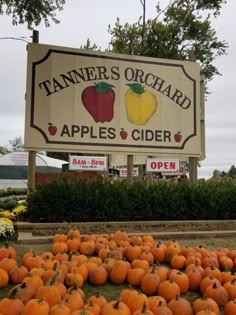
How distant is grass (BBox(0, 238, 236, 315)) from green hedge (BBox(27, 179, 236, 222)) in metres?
0.96

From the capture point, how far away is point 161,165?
15039 mm

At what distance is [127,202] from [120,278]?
10.5ft

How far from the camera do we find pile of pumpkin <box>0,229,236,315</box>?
3.12 meters

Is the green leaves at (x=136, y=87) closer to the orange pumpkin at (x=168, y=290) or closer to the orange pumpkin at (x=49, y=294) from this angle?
the orange pumpkin at (x=168, y=290)

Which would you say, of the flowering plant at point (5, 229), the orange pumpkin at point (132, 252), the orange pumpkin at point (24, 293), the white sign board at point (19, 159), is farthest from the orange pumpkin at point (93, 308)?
the white sign board at point (19, 159)

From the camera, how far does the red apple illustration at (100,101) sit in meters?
8.64

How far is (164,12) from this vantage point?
22781 millimetres

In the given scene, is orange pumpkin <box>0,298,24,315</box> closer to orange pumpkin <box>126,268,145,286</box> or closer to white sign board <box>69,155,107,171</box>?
orange pumpkin <box>126,268,145,286</box>

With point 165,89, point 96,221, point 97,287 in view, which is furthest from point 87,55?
point 97,287

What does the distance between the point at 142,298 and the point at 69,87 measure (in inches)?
232

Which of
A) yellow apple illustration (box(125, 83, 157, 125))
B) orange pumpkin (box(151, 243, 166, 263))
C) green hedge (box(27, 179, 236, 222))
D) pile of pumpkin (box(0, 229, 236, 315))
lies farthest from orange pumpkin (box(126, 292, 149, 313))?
yellow apple illustration (box(125, 83, 157, 125))

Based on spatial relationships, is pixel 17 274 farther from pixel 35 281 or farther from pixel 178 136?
pixel 178 136

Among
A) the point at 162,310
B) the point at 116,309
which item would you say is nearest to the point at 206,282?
the point at 162,310

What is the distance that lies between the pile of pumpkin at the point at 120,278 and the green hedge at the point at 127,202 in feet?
5.29
